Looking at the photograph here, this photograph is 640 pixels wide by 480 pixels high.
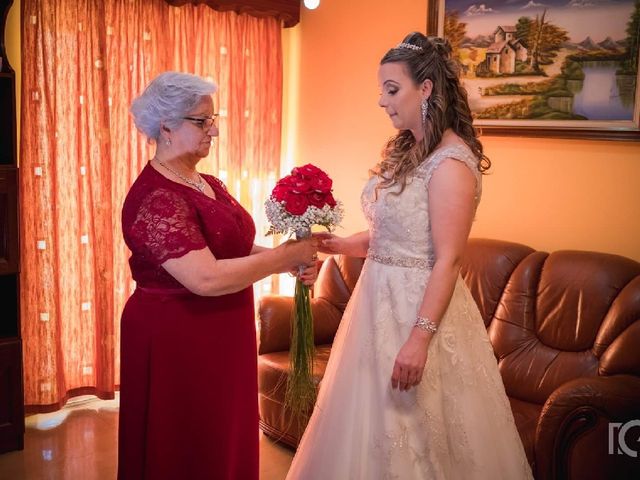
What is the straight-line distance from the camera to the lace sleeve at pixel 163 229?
2.03 meters

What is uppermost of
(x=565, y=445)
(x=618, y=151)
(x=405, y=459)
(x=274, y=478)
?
(x=618, y=151)

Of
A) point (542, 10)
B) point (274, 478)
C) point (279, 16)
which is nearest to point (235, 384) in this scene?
point (274, 478)

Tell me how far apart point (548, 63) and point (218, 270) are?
2285 mm

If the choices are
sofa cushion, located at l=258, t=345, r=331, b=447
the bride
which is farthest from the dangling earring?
sofa cushion, located at l=258, t=345, r=331, b=447

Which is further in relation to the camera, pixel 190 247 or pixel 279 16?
pixel 279 16

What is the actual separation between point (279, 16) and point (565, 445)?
10.2ft

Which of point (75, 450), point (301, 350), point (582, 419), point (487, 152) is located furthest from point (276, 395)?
point (487, 152)

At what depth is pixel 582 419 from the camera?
253 cm

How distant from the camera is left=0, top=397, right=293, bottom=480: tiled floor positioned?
3252 mm

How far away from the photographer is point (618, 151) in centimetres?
339

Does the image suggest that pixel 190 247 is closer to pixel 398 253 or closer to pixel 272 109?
pixel 398 253

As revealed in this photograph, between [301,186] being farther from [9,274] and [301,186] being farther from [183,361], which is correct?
[9,274]

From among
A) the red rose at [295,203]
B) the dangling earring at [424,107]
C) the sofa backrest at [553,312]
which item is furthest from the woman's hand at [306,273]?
the sofa backrest at [553,312]

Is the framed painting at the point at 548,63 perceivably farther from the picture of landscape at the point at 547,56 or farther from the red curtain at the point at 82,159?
the red curtain at the point at 82,159
